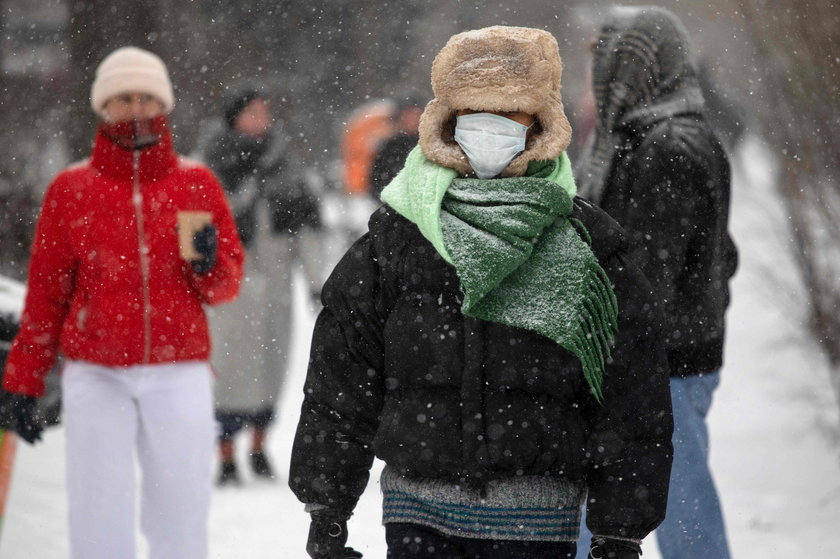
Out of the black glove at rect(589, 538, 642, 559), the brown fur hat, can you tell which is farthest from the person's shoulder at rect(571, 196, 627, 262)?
the black glove at rect(589, 538, 642, 559)

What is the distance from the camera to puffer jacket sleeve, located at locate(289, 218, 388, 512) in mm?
2742

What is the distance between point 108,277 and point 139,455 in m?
0.60

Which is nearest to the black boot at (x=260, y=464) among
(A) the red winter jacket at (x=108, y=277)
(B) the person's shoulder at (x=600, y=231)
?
(A) the red winter jacket at (x=108, y=277)

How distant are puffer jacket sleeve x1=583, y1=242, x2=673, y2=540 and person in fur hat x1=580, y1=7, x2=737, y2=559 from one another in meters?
0.95

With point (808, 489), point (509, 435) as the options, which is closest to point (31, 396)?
point (509, 435)

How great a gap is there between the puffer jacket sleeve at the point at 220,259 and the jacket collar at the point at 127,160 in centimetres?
15

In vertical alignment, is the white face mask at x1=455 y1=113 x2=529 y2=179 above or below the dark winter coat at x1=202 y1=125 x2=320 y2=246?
below

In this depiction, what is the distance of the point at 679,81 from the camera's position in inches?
153

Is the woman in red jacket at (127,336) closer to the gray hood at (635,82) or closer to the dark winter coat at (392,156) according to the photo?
the gray hood at (635,82)

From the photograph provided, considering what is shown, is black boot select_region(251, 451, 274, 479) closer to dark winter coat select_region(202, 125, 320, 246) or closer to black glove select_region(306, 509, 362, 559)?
dark winter coat select_region(202, 125, 320, 246)

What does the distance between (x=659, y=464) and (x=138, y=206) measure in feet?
7.03

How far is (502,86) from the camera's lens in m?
2.71

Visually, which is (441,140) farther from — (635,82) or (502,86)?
(635,82)

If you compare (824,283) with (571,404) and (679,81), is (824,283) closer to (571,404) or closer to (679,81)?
(679,81)
